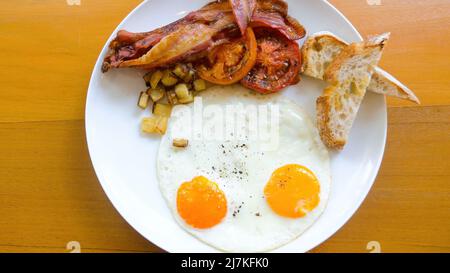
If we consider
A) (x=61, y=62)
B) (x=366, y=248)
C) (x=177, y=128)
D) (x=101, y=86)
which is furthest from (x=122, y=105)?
(x=366, y=248)

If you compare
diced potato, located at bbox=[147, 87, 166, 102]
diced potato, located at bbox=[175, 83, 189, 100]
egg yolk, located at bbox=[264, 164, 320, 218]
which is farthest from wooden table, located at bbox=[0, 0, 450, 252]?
diced potato, located at bbox=[175, 83, 189, 100]

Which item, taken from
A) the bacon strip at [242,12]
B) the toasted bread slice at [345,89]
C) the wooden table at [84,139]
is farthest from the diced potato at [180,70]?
the toasted bread slice at [345,89]

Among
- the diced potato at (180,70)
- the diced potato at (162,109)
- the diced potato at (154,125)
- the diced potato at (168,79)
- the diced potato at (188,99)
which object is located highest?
the diced potato at (180,70)

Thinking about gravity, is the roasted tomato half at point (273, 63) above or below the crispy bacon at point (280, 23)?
below

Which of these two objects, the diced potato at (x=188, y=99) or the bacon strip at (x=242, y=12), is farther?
the diced potato at (x=188, y=99)

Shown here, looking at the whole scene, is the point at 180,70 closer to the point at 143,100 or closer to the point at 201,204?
the point at 143,100

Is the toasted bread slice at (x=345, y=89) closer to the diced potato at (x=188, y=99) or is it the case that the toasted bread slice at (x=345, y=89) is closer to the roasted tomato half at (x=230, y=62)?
the roasted tomato half at (x=230, y=62)
